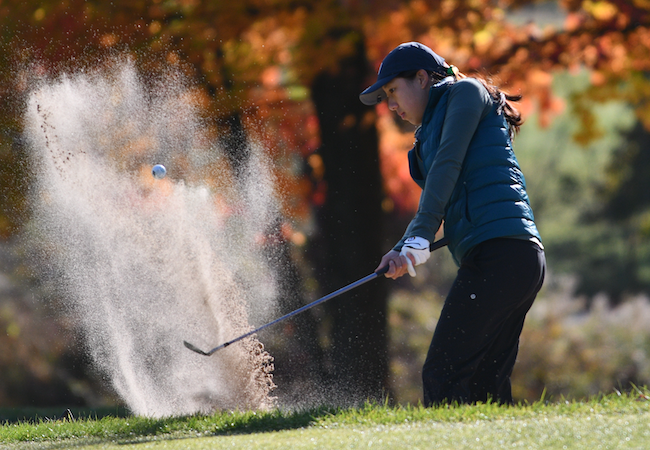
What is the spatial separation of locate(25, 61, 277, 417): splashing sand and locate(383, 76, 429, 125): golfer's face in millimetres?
2296

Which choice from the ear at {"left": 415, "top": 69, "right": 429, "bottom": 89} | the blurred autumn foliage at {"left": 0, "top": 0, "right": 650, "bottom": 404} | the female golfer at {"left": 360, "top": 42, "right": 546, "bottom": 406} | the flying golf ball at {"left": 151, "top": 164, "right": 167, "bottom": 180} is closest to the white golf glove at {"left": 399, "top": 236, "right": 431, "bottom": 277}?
the female golfer at {"left": 360, "top": 42, "right": 546, "bottom": 406}

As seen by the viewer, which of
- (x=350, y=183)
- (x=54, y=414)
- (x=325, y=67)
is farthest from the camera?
(x=350, y=183)

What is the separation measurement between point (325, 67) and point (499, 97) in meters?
3.41

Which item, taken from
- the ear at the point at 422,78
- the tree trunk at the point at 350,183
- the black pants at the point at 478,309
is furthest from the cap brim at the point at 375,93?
the tree trunk at the point at 350,183

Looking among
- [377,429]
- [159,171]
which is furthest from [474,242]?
[159,171]

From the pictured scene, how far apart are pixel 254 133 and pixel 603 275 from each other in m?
12.6

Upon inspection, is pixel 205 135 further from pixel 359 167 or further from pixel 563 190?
pixel 563 190

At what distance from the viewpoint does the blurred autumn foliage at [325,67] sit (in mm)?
6293

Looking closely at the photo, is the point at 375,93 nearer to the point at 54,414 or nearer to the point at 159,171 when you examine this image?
the point at 159,171

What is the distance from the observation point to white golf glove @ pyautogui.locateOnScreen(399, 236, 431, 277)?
3230 millimetres

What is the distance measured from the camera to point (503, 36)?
740cm

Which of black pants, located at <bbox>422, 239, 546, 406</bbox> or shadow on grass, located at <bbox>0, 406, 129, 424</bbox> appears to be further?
shadow on grass, located at <bbox>0, 406, 129, 424</bbox>

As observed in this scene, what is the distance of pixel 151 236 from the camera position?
19.3ft

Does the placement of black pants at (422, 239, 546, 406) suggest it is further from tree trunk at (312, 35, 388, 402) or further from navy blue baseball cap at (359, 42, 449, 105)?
tree trunk at (312, 35, 388, 402)
